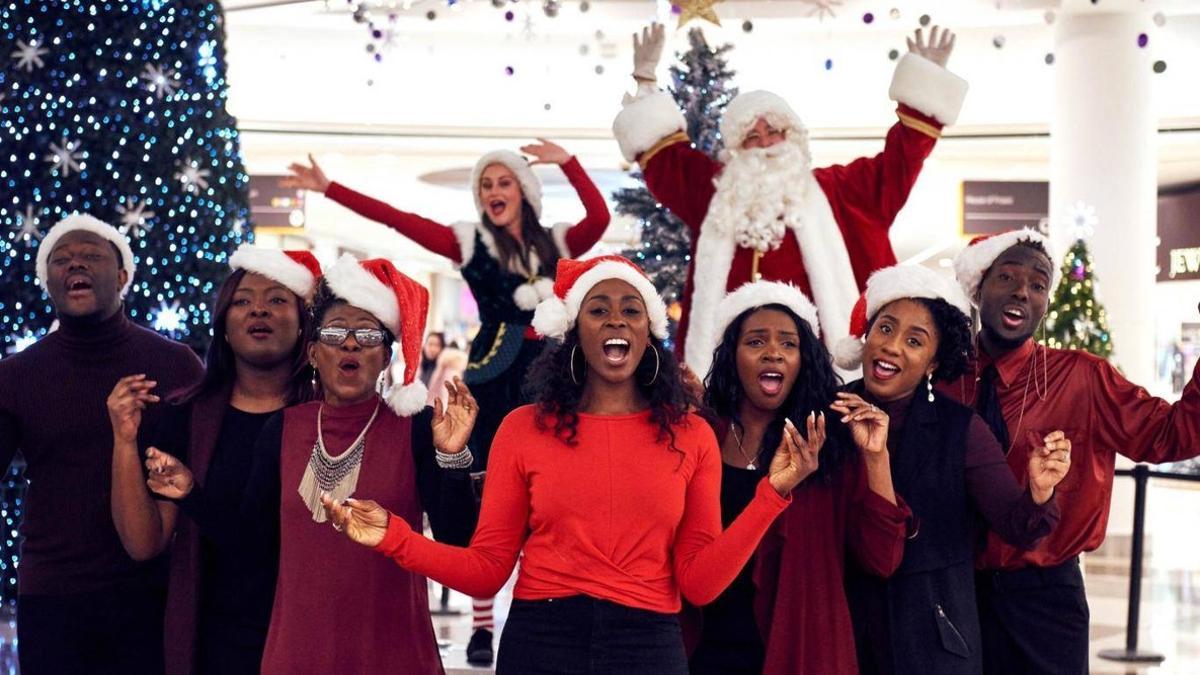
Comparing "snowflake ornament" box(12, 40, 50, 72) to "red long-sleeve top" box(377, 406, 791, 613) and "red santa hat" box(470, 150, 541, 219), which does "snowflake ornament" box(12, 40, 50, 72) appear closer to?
"red santa hat" box(470, 150, 541, 219)

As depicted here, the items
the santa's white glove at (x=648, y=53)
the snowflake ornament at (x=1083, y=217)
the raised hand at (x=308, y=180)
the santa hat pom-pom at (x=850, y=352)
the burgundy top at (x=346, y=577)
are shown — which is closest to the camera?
the burgundy top at (x=346, y=577)

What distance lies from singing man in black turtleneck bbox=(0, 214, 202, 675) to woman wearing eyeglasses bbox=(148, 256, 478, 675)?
1.80 feet

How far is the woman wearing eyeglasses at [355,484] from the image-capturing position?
10.2ft

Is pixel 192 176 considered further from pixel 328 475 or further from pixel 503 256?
pixel 328 475

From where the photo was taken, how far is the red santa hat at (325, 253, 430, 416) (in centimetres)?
335

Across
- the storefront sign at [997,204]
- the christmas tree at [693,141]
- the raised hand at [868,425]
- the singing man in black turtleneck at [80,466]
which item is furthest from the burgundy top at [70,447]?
the storefront sign at [997,204]

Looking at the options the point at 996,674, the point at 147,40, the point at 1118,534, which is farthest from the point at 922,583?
the point at 1118,534

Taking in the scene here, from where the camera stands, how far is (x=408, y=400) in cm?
326

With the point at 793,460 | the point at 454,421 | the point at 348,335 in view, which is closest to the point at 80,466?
the point at 348,335

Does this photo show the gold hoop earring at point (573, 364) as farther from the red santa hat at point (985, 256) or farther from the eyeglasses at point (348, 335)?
the red santa hat at point (985, 256)

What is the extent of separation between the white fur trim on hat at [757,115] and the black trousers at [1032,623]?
2329 millimetres

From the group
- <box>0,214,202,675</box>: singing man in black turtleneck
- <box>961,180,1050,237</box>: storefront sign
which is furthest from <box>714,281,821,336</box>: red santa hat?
<box>961,180,1050,237</box>: storefront sign

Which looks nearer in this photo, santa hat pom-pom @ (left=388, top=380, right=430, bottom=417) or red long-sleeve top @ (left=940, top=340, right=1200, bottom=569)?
santa hat pom-pom @ (left=388, top=380, right=430, bottom=417)

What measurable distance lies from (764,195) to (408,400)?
247 centimetres
